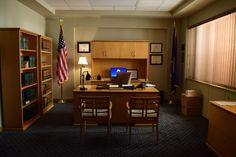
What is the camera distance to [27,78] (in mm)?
4500

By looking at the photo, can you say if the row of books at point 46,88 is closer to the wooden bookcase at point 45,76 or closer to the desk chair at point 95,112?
the wooden bookcase at point 45,76

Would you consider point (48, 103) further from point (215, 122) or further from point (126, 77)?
point (215, 122)

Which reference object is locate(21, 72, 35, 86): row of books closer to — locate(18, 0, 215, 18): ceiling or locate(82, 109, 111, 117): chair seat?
locate(82, 109, 111, 117): chair seat

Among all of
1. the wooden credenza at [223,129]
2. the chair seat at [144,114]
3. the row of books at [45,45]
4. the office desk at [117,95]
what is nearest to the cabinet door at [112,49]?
the row of books at [45,45]

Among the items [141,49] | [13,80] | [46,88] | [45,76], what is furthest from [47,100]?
[141,49]

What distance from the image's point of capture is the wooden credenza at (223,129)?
274 centimetres

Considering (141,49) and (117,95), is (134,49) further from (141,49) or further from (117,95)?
(117,95)

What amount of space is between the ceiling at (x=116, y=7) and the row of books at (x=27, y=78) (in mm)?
1719

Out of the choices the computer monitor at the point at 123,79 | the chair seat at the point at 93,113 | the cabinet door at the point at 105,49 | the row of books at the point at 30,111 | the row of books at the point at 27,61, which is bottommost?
the row of books at the point at 30,111

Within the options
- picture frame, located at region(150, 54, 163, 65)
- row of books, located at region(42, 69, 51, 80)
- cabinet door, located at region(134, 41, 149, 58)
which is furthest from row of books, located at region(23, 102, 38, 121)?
picture frame, located at region(150, 54, 163, 65)

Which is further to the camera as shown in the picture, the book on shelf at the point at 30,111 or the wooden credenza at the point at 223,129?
the book on shelf at the point at 30,111

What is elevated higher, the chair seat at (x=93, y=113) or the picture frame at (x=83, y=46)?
the picture frame at (x=83, y=46)

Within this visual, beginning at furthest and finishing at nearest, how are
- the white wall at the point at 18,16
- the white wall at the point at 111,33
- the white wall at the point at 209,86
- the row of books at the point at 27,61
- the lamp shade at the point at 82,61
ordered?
the white wall at the point at 111,33 → the lamp shade at the point at 82,61 → the row of books at the point at 27,61 → the white wall at the point at 18,16 → the white wall at the point at 209,86

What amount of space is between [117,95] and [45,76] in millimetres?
2399
